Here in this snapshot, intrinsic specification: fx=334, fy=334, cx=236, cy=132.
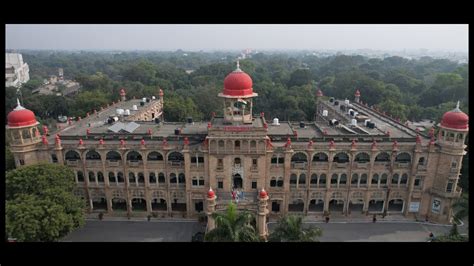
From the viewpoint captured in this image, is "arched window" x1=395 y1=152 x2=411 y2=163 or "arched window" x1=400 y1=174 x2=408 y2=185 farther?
"arched window" x1=400 y1=174 x2=408 y2=185

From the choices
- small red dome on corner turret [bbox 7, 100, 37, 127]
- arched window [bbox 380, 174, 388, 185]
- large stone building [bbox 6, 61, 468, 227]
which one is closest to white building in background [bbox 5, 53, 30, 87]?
small red dome on corner turret [bbox 7, 100, 37, 127]

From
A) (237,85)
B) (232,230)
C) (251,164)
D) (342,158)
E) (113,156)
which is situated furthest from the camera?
(113,156)

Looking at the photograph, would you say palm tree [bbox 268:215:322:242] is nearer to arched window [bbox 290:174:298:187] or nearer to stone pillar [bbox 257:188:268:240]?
stone pillar [bbox 257:188:268:240]

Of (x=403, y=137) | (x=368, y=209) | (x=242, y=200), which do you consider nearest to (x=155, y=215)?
(x=242, y=200)

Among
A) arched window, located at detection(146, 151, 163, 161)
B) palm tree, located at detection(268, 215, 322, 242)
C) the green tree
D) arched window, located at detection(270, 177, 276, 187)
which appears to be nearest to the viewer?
palm tree, located at detection(268, 215, 322, 242)

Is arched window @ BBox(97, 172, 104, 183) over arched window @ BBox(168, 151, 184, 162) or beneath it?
beneath

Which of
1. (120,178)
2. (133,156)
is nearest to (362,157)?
(133,156)

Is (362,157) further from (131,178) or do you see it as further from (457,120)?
(131,178)

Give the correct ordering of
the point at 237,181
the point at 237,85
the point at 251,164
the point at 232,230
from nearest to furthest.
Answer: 1. the point at 232,230
2. the point at 237,85
3. the point at 251,164
4. the point at 237,181
